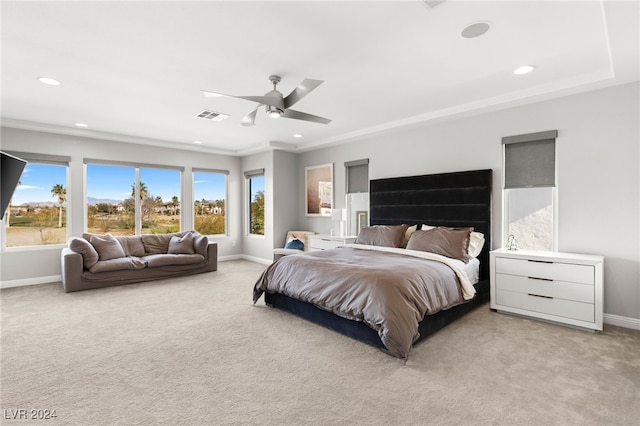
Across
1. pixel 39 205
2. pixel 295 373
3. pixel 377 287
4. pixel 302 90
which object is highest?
pixel 302 90

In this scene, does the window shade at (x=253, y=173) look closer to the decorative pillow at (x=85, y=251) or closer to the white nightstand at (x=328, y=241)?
the white nightstand at (x=328, y=241)

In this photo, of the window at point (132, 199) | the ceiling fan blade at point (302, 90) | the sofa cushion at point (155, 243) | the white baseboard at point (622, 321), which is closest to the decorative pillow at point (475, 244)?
the white baseboard at point (622, 321)

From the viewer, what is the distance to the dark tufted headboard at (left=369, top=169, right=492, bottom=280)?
4.32 meters

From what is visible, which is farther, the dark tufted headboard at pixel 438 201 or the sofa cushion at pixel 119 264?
the sofa cushion at pixel 119 264

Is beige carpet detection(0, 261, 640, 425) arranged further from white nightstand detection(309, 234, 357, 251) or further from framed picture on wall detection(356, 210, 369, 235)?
framed picture on wall detection(356, 210, 369, 235)

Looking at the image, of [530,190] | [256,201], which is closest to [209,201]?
[256,201]

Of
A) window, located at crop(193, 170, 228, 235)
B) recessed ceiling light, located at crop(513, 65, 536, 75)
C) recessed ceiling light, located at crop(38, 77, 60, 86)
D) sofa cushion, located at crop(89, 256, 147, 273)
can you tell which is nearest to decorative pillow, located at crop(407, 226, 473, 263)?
recessed ceiling light, located at crop(513, 65, 536, 75)

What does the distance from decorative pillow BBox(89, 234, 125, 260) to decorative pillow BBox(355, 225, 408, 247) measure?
12.9 ft

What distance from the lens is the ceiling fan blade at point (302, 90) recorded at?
2783 millimetres

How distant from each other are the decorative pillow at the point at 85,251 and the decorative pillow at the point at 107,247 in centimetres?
27

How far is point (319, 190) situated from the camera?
6.77 metres

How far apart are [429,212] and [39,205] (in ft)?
20.6

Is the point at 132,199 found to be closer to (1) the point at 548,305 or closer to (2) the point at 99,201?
(2) the point at 99,201

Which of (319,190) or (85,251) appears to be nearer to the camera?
(85,251)
